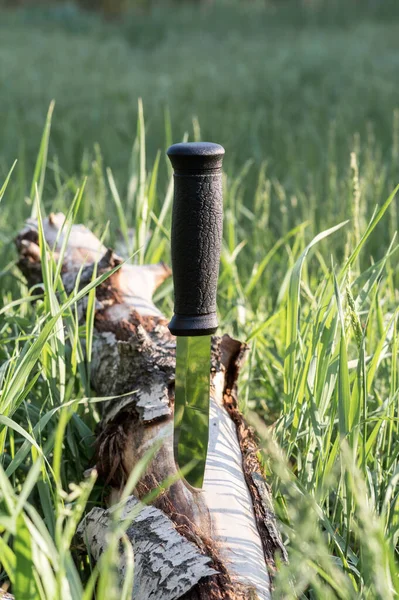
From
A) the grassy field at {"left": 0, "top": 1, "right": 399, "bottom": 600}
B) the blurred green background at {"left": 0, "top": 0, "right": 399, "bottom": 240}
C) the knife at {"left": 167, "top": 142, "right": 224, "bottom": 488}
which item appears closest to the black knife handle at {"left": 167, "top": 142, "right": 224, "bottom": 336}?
the knife at {"left": 167, "top": 142, "right": 224, "bottom": 488}

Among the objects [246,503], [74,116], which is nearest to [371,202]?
[246,503]

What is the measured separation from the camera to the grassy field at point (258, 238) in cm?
102

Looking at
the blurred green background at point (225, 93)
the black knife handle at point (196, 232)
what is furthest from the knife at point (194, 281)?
the blurred green background at point (225, 93)

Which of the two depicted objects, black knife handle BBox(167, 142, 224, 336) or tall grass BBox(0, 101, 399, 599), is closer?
tall grass BBox(0, 101, 399, 599)

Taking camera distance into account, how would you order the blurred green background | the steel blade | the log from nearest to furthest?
the log < the steel blade < the blurred green background

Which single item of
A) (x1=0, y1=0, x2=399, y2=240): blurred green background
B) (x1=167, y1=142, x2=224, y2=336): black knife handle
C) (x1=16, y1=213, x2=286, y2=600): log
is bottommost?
(x1=16, y1=213, x2=286, y2=600): log

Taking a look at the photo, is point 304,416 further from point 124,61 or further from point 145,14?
point 145,14

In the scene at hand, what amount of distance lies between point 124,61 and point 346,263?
20.2 ft

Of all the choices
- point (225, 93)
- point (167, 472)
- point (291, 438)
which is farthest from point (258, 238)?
point (225, 93)

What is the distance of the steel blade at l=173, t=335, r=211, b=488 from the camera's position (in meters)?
1.12

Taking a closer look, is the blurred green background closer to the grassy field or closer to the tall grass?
the grassy field

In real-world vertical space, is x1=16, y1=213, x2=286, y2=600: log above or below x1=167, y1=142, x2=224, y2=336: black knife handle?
below

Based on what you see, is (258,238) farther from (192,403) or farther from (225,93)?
(225,93)

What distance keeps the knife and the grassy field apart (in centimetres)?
11
